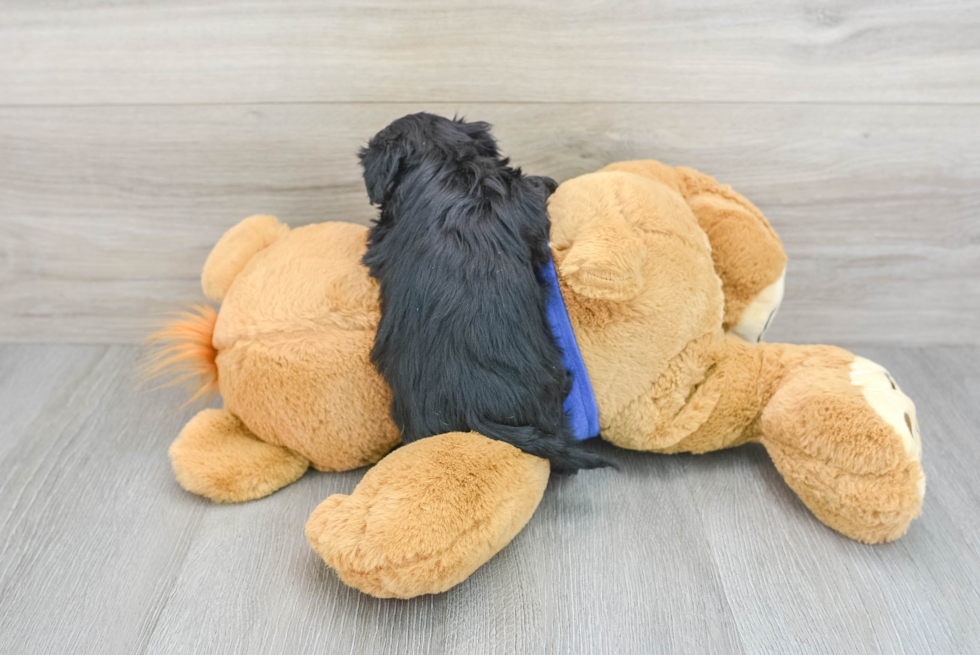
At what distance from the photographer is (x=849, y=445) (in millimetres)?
611

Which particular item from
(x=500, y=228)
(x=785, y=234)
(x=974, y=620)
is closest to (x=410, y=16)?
(x=500, y=228)

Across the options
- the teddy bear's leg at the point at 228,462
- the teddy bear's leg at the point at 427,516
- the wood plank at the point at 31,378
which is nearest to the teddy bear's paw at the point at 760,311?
the teddy bear's leg at the point at 427,516

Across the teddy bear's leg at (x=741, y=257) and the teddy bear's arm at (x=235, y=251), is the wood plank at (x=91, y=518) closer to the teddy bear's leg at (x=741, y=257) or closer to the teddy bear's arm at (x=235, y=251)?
the teddy bear's arm at (x=235, y=251)

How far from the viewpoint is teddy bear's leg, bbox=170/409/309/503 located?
689 mm

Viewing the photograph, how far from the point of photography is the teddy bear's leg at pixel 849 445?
0.61 meters

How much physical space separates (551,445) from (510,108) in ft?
1.33

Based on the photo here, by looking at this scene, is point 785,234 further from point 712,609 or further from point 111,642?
point 111,642

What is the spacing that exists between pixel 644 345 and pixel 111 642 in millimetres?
522

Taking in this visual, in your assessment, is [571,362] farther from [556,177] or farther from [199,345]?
[199,345]

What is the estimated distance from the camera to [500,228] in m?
0.61

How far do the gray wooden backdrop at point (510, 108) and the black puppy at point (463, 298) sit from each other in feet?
0.62

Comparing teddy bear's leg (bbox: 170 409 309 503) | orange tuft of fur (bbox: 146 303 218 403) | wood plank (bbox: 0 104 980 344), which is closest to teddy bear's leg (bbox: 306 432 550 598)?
teddy bear's leg (bbox: 170 409 309 503)

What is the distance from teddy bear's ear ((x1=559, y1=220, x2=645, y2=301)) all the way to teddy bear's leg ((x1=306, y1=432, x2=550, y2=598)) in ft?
0.53

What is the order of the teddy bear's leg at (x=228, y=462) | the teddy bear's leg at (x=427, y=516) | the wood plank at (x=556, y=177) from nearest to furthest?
the teddy bear's leg at (x=427, y=516)
the teddy bear's leg at (x=228, y=462)
the wood plank at (x=556, y=177)
